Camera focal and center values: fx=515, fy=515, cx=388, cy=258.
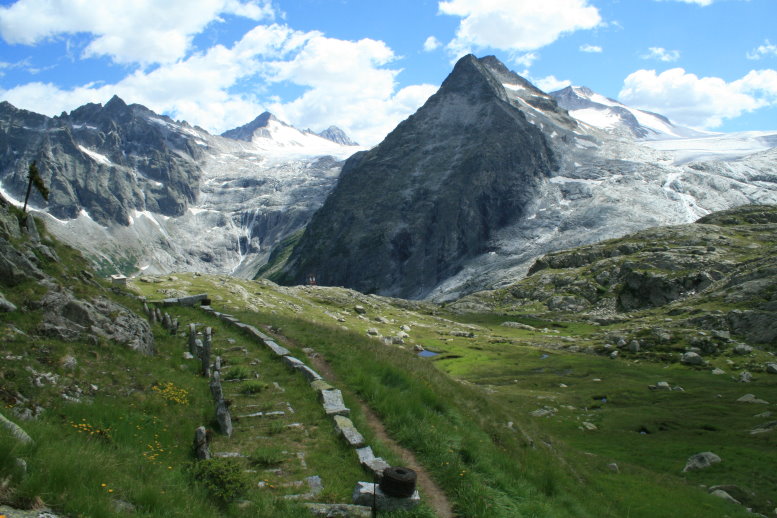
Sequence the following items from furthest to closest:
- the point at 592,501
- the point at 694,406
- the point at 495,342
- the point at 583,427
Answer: the point at 495,342, the point at 694,406, the point at 583,427, the point at 592,501

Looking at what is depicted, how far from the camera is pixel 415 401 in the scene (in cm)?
2158

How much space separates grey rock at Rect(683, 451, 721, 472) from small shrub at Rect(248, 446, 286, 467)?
39.9 m

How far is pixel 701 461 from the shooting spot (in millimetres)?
43062

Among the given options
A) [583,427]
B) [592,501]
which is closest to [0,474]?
[592,501]

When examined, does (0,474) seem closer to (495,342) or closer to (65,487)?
(65,487)

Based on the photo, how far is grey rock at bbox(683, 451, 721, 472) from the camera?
42500 millimetres

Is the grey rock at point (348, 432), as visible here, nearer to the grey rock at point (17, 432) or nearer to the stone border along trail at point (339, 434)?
the stone border along trail at point (339, 434)

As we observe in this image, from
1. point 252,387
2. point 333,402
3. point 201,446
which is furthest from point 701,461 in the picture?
point 201,446

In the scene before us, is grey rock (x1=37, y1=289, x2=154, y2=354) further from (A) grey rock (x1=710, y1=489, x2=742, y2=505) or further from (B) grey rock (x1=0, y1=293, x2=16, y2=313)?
(A) grey rock (x1=710, y1=489, x2=742, y2=505)

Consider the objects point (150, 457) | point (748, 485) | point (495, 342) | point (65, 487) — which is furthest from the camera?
point (495, 342)

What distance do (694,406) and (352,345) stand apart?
169 ft

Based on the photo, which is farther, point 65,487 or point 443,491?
point 443,491

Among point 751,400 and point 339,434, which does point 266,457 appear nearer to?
point 339,434

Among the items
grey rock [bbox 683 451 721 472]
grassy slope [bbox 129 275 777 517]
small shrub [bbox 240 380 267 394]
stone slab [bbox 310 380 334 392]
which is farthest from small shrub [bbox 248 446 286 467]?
grey rock [bbox 683 451 721 472]
